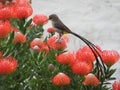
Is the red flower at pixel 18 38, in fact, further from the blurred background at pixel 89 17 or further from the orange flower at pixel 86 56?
the blurred background at pixel 89 17

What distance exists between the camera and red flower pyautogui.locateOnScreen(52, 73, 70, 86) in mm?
1823

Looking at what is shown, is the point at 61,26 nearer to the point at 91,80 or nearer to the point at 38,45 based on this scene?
the point at 38,45

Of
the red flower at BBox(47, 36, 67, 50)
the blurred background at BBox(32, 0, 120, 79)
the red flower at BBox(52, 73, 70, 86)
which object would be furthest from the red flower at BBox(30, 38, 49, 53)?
the blurred background at BBox(32, 0, 120, 79)

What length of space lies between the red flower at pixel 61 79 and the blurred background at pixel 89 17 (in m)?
2.70

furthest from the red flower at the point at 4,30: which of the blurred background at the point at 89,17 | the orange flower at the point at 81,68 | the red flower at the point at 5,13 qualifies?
the blurred background at the point at 89,17

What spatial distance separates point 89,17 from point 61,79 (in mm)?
3679

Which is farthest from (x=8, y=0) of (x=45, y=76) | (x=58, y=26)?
(x=45, y=76)

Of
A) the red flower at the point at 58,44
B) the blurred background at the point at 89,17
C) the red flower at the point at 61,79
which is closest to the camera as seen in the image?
the red flower at the point at 61,79

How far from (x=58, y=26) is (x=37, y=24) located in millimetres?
311

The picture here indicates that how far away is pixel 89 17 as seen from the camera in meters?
5.46

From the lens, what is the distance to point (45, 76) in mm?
1990

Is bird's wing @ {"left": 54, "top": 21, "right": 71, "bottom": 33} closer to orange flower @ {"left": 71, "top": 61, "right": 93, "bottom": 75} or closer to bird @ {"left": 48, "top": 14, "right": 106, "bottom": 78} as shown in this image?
bird @ {"left": 48, "top": 14, "right": 106, "bottom": 78}

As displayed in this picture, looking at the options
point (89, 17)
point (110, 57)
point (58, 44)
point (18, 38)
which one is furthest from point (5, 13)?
point (89, 17)

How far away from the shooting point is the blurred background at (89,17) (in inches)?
188
